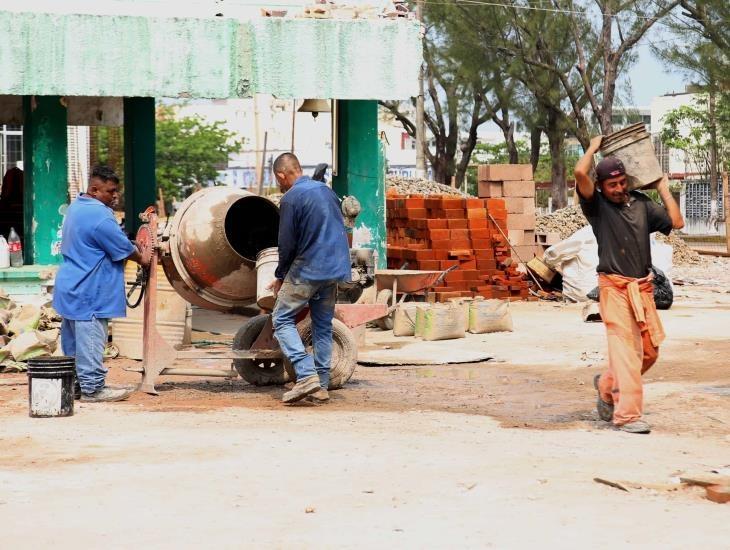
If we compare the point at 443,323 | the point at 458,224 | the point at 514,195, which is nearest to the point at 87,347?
the point at 443,323

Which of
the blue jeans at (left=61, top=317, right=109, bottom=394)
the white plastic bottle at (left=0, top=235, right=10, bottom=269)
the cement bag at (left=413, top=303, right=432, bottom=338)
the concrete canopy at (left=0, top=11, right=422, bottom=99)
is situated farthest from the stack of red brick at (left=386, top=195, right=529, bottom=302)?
the blue jeans at (left=61, top=317, right=109, bottom=394)

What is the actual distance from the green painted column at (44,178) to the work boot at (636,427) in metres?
8.38

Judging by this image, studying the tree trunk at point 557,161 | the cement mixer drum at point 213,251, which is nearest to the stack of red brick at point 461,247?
the cement mixer drum at point 213,251

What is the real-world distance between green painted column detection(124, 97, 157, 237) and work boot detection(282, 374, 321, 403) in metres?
8.03

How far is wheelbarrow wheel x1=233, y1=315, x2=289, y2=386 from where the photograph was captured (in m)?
10.7

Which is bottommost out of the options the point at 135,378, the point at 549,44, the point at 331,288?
the point at 135,378

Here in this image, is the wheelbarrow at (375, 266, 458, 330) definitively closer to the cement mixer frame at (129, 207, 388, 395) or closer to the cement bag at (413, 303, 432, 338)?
the cement bag at (413, 303, 432, 338)

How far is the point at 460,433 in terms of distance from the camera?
8.20 meters

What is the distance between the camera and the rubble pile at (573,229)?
28.2 m

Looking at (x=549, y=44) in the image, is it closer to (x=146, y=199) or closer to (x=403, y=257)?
(x=403, y=257)

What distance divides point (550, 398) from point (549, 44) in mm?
30782

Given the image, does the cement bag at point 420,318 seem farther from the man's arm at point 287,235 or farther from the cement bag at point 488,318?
the man's arm at point 287,235

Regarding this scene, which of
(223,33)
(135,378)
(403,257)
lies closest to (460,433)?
(135,378)

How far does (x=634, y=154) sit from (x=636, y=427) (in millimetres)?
1778
